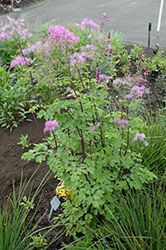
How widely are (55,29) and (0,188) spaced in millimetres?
2035

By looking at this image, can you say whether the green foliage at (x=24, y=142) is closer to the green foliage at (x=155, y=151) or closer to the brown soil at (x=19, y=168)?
the brown soil at (x=19, y=168)

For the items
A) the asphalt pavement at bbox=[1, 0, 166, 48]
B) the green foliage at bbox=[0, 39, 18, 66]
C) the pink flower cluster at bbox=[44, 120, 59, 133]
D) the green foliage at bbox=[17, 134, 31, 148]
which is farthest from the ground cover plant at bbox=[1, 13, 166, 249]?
the asphalt pavement at bbox=[1, 0, 166, 48]

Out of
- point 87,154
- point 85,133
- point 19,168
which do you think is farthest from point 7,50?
point 87,154

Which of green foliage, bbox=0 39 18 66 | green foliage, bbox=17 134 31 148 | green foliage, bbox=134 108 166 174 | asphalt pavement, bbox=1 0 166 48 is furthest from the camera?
asphalt pavement, bbox=1 0 166 48

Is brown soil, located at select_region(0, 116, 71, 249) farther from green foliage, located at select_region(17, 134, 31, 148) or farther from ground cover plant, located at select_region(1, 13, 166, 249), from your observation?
ground cover plant, located at select_region(1, 13, 166, 249)

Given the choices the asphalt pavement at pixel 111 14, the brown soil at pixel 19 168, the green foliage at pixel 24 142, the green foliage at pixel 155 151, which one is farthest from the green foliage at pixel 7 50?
the green foliage at pixel 155 151

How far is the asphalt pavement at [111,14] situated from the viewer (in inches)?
318

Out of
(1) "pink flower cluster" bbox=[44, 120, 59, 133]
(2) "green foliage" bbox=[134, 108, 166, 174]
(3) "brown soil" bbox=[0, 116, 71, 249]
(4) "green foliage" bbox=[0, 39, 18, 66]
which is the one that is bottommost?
(3) "brown soil" bbox=[0, 116, 71, 249]

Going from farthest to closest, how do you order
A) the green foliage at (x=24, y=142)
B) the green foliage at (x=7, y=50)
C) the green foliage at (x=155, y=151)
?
the green foliage at (x=7, y=50), the green foliage at (x=24, y=142), the green foliage at (x=155, y=151)

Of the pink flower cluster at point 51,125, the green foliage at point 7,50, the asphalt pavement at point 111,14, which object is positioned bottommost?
the pink flower cluster at point 51,125

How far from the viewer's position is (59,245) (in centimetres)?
210

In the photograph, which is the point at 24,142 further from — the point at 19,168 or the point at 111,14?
the point at 111,14

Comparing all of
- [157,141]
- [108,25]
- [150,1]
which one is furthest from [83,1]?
[157,141]

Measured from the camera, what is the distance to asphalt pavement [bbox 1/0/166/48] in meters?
8.09
